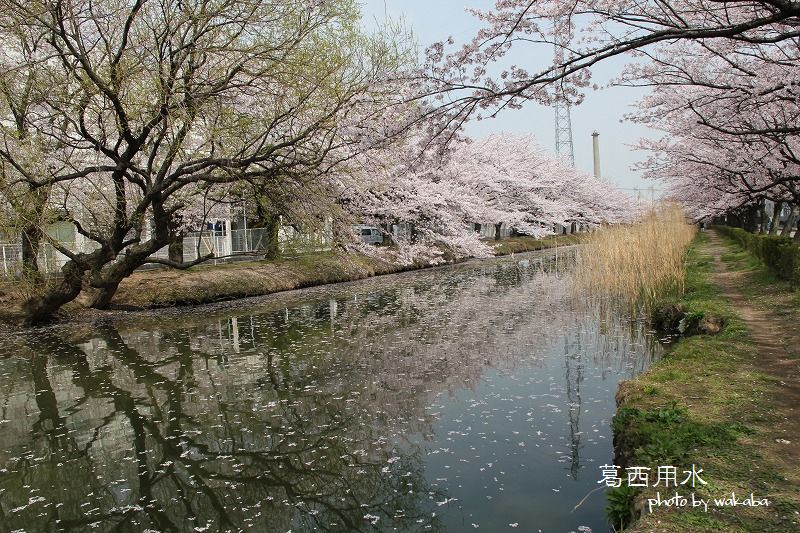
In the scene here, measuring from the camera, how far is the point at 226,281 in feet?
62.4

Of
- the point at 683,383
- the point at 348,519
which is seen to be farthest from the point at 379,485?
the point at 683,383

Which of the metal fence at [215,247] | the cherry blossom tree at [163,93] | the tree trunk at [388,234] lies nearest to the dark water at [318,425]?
the metal fence at [215,247]

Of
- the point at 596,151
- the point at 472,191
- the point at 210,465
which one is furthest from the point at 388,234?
the point at 596,151

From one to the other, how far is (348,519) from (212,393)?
4.10 meters

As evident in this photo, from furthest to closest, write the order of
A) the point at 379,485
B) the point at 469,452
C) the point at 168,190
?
the point at 168,190
the point at 469,452
the point at 379,485

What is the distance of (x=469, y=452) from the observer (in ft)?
18.3

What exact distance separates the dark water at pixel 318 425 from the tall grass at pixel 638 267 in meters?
1.58

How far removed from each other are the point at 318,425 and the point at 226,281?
44.4 feet

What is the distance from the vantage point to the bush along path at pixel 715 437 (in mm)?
3467

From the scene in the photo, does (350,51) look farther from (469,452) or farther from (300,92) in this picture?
(469,452)

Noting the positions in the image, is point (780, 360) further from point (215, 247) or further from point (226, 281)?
point (215, 247)

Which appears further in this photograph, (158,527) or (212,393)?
(212,393)

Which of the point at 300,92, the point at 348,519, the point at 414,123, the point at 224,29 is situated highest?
the point at 224,29

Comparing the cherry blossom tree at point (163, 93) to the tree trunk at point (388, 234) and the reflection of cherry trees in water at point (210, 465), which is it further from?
the tree trunk at point (388, 234)
